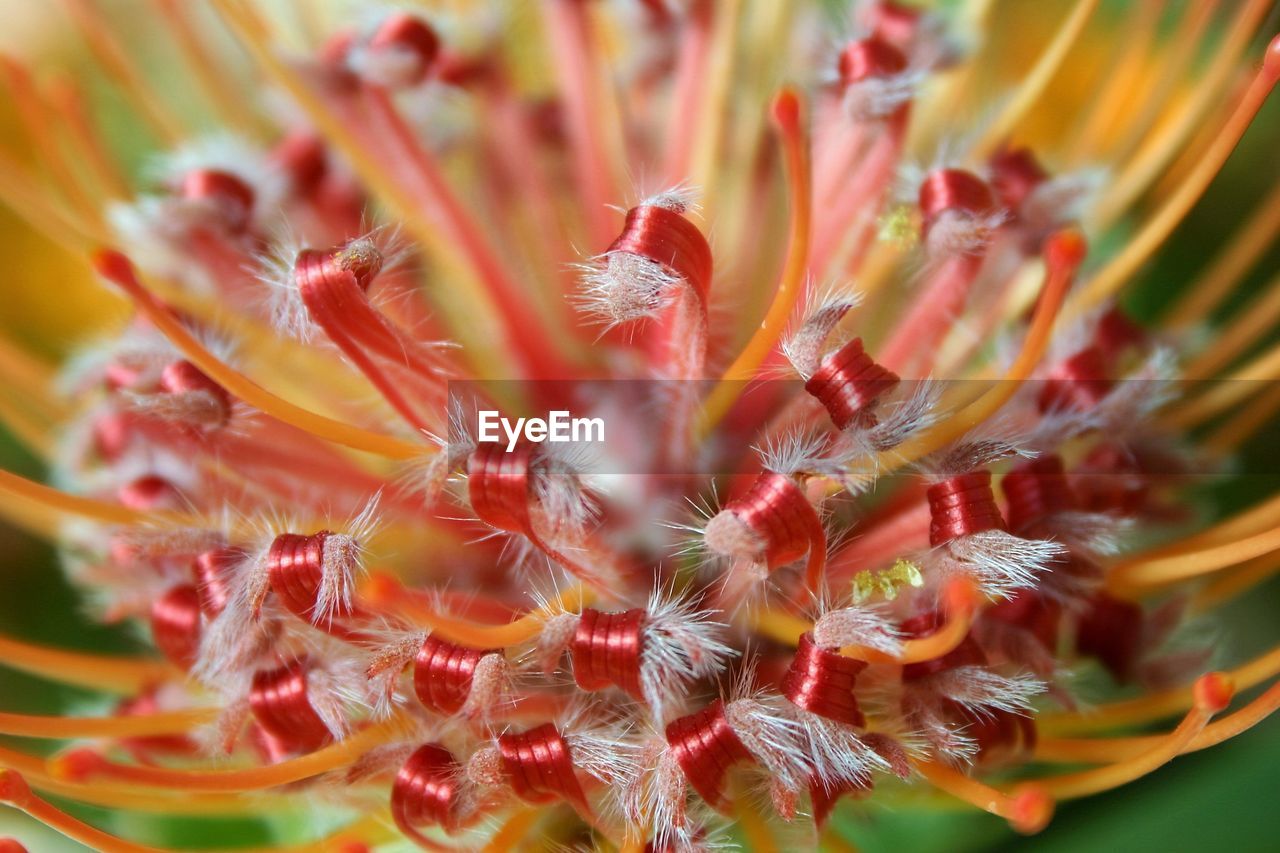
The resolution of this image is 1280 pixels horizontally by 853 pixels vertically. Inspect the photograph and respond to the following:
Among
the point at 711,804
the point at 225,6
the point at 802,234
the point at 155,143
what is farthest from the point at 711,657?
the point at 155,143

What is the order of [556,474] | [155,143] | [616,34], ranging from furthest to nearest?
[155,143] < [616,34] < [556,474]

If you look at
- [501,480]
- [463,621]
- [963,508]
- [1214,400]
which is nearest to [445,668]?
[463,621]

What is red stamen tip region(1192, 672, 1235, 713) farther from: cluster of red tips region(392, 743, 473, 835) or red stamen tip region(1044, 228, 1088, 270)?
cluster of red tips region(392, 743, 473, 835)

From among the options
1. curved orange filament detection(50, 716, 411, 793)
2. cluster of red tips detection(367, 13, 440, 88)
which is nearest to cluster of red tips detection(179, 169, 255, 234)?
cluster of red tips detection(367, 13, 440, 88)

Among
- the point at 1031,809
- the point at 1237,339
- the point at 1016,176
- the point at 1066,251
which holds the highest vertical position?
the point at 1016,176

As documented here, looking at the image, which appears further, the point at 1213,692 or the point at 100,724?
the point at 100,724

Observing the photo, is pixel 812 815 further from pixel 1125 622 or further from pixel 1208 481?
pixel 1208 481

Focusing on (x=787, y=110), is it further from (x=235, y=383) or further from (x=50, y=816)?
(x=50, y=816)
